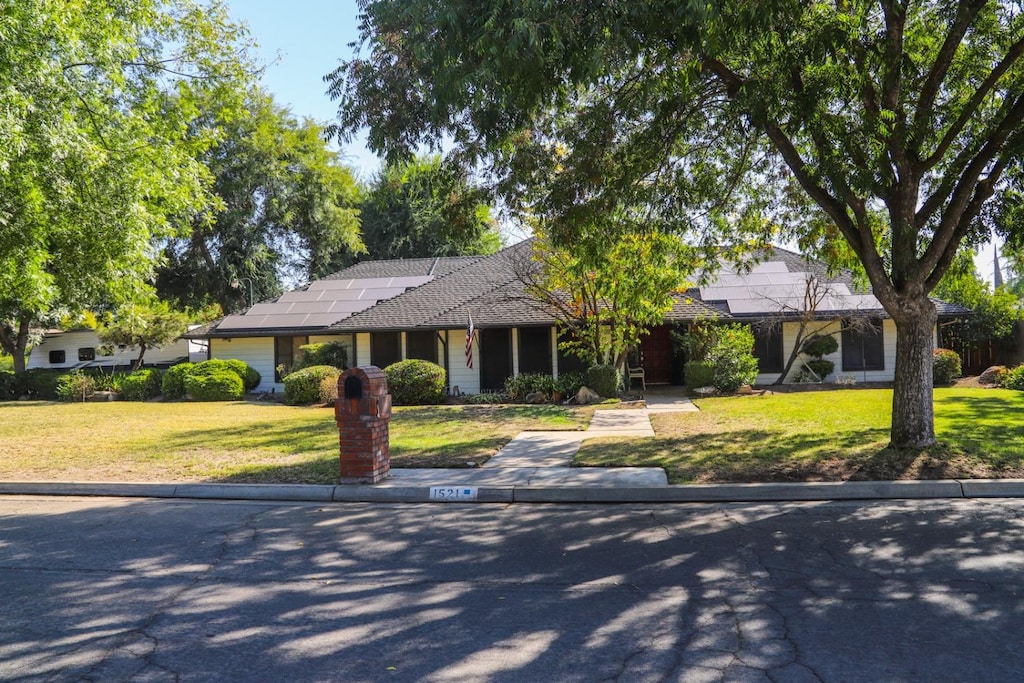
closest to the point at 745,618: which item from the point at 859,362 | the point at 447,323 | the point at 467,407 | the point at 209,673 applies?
the point at 209,673

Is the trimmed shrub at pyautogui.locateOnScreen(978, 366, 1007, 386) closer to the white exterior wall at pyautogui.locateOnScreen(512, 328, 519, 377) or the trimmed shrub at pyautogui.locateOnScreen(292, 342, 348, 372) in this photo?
the white exterior wall at pyautogui.locateOnScreen(512, 328, 519, 377)

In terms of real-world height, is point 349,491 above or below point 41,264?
below

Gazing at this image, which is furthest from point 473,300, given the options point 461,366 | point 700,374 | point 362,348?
point 700,374

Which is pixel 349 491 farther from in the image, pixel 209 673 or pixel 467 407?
pixel 467 407

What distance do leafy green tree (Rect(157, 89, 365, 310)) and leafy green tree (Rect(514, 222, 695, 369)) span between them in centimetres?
2025

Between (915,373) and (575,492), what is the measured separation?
4690 millimetres

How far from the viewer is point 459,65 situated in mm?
7750

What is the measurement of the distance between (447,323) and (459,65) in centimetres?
1508

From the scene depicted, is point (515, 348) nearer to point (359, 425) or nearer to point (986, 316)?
point (359, 425)

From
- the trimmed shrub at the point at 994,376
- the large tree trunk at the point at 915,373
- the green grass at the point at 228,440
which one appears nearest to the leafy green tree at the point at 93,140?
the green grass at the point at 228,440

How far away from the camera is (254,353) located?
2719cm

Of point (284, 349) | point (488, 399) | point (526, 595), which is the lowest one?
point (526, 595)

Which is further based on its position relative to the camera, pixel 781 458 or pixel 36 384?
pixel 36 384

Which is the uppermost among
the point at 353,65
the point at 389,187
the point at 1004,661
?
the point at 353,65
